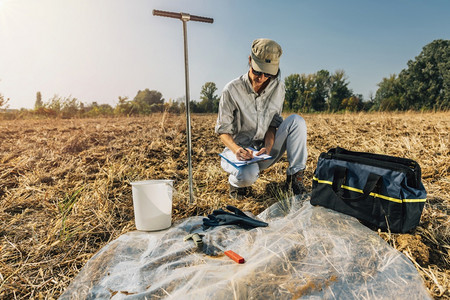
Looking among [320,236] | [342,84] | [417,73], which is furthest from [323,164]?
[342,84]

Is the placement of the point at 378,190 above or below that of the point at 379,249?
above

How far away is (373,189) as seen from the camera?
5.87ft

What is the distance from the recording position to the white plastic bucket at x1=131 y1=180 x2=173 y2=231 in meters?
1.91

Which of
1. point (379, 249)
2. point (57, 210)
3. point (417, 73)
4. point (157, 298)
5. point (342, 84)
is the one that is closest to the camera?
point (157, 298)

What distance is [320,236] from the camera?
152 cm

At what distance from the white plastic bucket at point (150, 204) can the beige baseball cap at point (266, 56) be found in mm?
1164

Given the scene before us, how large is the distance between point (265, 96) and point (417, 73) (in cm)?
3694

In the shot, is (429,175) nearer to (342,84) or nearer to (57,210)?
(57,210)

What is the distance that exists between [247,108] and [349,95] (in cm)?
3997

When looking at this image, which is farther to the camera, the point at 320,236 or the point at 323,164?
the point at 323,164

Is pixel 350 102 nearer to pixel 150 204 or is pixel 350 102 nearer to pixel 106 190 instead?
pixel 106 190

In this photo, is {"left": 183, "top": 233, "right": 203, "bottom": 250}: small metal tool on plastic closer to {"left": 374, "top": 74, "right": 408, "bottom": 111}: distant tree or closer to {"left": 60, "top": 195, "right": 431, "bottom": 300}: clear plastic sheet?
{"left": 60, "top": 195, "right": 431, "bottom": 300}: clear plastic sheet

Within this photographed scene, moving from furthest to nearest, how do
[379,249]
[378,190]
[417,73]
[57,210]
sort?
[417,73] → [57,210] → [378,190] → [379,249]

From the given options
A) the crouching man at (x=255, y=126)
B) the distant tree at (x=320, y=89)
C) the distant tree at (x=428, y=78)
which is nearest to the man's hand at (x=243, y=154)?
the crouching man at (x=255, y=126)
